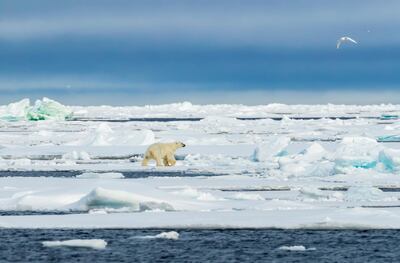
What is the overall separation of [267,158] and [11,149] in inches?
515

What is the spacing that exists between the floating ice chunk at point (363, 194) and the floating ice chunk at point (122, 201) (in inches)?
155

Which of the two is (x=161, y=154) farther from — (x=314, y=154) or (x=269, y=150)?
(x=314, y=154)

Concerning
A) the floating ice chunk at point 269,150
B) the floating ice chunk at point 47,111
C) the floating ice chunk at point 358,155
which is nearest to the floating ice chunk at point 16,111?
the floating ice chunk at point 47,111

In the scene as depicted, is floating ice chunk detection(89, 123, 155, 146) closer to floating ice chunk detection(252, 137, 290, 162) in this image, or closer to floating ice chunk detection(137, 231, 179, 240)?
floating ice chunk detection(252, 137, 290, 162)

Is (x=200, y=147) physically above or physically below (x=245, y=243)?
above

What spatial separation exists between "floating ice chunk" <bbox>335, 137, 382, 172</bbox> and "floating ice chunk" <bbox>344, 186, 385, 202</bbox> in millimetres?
5351

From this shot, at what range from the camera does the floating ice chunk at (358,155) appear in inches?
955

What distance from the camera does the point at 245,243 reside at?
→ 43.6 feet

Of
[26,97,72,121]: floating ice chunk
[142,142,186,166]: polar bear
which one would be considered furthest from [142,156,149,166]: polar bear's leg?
[26,97,72,121]: floating ice chunk

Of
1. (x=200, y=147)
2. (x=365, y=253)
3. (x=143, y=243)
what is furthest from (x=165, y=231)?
(x=200, y=147)

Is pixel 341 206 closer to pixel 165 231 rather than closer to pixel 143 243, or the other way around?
pixel 165 231

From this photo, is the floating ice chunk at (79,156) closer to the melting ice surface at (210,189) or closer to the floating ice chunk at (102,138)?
the melting ice surface at (210,189)

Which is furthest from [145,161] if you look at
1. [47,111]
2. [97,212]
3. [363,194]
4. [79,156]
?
[47,111]

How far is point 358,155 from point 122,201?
A: 10216 millimetres
